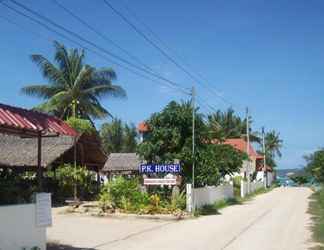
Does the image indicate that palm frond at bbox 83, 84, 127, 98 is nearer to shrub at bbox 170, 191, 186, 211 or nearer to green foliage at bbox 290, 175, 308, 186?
shrub at bbox 170, 191, 186, 211

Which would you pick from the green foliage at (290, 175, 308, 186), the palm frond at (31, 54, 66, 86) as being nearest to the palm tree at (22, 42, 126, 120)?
the palm frond at (31, 54, 66, 86)

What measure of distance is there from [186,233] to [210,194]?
13796mm

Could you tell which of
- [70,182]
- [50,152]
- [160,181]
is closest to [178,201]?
[160,181]

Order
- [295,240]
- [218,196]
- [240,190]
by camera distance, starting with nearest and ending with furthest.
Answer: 1. [295,240]
2. [218,196]
3. [240,190]

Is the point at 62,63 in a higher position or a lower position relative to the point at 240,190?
higher

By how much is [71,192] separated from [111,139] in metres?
35.4

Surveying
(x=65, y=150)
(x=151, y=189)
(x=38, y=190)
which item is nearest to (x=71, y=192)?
(x=65, y=150)

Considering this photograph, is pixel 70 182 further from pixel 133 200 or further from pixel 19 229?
pixel 19 229

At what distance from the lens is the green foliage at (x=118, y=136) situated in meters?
68.5

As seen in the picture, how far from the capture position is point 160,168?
26078mm

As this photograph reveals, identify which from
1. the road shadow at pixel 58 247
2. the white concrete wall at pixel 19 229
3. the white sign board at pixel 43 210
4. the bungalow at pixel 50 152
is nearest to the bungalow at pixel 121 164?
the bungalow at pixel 50 152

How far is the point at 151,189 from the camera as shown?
27406mm

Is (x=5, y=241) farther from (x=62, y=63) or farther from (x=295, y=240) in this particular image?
(x=62, y=63)

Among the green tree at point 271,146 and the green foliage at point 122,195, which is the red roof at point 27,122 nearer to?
the green foliage at point 122,195
